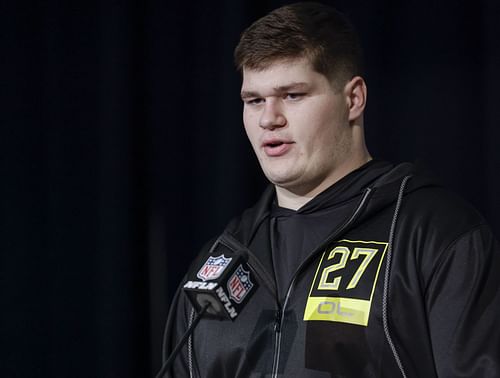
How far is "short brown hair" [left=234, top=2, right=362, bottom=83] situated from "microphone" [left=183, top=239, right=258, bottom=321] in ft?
1.39

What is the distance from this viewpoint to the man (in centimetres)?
132

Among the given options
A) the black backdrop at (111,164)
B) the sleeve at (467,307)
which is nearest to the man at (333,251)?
the sleeve at (467,307)

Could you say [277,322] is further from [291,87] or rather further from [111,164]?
[111,164]

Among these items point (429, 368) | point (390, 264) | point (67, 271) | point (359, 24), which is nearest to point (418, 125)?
point (359, 24)

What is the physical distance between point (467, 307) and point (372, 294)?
170mm

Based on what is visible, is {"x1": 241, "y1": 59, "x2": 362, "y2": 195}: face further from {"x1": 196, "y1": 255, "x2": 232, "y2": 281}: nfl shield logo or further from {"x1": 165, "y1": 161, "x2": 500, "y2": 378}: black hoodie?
{"x1": 196, "y1": 255, "x2": 232, "y2": 281}: nfl shield logo

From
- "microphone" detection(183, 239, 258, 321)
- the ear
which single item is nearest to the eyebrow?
the ear

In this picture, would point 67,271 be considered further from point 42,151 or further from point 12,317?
point 42,151

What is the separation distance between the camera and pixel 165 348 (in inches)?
64.1

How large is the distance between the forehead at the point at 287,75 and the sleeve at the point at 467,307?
0.41m

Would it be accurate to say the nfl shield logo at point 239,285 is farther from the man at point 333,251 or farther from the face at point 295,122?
the face at point 295,122

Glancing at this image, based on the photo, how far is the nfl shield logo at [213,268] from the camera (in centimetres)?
125

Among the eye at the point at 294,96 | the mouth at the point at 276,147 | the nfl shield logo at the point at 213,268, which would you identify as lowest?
the nfl shield logo at the point at 213,268

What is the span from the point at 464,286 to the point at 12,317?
1.29 meters
